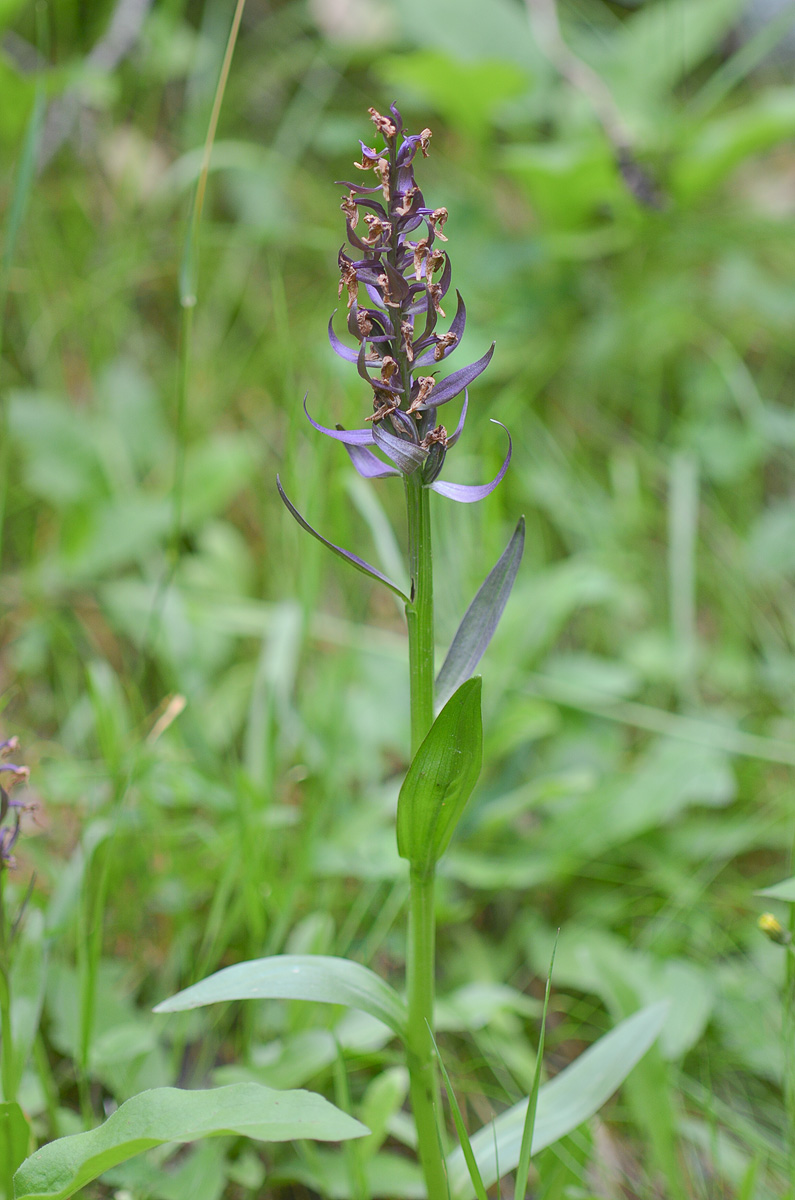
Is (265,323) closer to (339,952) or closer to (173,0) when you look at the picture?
(173,0)

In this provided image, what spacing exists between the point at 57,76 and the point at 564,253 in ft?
4.70

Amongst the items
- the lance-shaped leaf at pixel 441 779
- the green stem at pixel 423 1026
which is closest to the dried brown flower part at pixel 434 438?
the lance-shaped leaf at pixel 441 779

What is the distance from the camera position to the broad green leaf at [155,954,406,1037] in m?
0.81

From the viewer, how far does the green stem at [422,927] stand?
2.65 ft

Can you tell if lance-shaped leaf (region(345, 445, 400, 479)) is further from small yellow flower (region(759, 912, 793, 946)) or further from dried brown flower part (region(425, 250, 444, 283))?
small yellow flower (region(759, 912, 793, 946))

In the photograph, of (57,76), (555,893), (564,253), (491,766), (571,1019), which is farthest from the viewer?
(564,253)

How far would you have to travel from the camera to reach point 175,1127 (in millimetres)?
750

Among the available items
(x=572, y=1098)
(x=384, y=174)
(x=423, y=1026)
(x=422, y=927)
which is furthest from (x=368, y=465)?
(x=572, y=1098)

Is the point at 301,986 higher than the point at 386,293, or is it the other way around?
the point at 386,293

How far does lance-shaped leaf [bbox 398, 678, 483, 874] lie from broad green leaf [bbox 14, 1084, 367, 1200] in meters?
0.23

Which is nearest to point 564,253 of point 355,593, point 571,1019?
point 355,593

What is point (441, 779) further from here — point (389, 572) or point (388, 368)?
point (389, 572)

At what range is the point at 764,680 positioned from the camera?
1920mm

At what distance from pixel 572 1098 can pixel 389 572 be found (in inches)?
28.3
